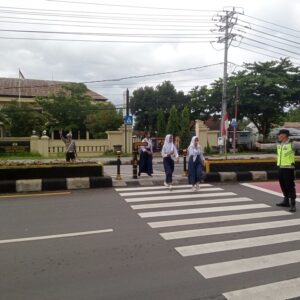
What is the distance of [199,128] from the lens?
36.8m

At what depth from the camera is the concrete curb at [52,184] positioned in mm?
10719

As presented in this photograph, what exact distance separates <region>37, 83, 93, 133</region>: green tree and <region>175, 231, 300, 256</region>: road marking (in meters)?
39.8

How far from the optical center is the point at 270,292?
4.35 meters

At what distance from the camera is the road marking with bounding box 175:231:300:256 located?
19.0 ft

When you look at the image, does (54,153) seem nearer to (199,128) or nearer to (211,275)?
(199,128)

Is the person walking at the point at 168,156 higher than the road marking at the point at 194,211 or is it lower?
higher

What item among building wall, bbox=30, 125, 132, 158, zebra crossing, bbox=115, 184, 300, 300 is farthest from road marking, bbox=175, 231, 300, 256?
building wall, bbox=30, 125, 132, 158

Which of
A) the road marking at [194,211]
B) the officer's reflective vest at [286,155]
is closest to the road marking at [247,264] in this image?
the road marking at [194,211]

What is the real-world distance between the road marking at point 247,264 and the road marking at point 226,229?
1303mm

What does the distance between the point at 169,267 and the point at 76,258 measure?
1.27 m

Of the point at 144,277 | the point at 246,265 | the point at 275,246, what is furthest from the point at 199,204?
the point at 144,277

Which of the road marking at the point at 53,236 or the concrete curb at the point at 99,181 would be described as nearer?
the road marking at the point at 53,236

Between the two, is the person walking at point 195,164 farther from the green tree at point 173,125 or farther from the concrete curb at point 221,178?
the green tree at point 173,125

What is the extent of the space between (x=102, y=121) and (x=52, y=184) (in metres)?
31.9
